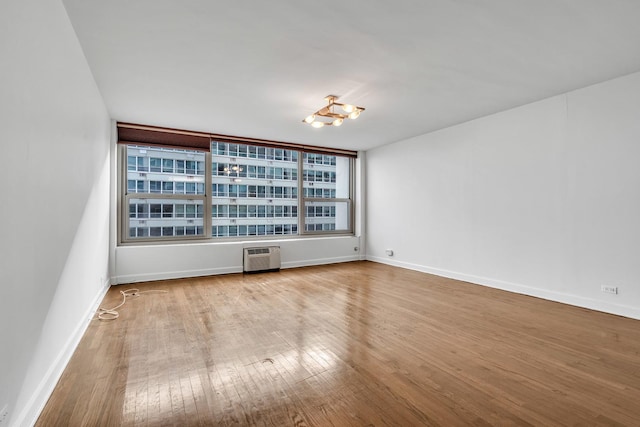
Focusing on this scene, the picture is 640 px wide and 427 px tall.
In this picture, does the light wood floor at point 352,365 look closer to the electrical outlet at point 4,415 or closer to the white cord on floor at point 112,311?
the white cord on floor at point 112,311

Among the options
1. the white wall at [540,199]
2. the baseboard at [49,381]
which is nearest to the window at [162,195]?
the baseboard at [49,381]

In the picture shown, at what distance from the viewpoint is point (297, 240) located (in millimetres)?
6379

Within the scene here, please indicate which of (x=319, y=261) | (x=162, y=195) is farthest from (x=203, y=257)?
(x=319, y=261)

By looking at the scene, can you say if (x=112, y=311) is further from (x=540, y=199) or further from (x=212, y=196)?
(x=540, y=199)

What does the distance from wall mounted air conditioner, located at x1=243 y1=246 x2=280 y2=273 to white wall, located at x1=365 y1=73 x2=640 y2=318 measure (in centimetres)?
262

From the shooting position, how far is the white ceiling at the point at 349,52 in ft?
7.27

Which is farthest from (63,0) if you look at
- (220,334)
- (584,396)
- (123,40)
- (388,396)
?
(584,396)

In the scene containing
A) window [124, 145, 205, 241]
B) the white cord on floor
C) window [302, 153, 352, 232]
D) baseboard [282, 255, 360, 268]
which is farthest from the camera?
window [302, 153, 352, 232]

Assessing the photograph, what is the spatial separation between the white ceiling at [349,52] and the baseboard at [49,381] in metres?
2.47

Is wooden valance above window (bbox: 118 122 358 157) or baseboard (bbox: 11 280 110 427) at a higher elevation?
wooden valance above window (bbox: 118 122 358 157)

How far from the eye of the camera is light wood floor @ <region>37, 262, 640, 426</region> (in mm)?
1767

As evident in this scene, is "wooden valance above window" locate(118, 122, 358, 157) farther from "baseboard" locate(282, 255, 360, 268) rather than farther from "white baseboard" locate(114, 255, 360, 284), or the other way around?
"baseboard" locate(282, 255, 360, 268)

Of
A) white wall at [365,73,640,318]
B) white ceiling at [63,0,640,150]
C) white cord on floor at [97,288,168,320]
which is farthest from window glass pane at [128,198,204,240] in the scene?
white wall at [365,73,640,318]

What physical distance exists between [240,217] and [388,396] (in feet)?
15.8
